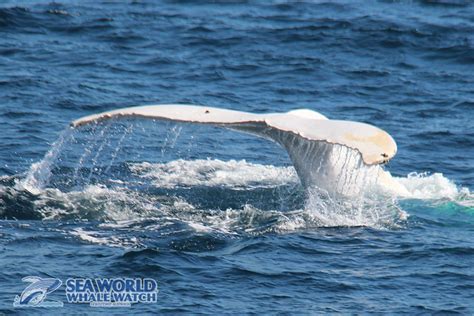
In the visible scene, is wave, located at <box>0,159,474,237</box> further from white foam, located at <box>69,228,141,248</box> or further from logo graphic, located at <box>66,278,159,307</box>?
logo graphic, located at <box>66,278,159,307</box>

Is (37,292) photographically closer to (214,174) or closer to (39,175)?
(39,175)

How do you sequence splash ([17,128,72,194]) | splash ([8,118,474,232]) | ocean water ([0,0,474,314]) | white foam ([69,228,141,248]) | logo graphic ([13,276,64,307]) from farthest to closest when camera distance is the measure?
splash ([17,128,72,194])
splash ([8,118,474,232])
white foam ([69,228,141,248])
ocean water ([0,0,474,314])
logo graphic ([13,276,64,307])

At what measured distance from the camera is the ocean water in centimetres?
1320

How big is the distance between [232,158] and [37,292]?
26.1ft

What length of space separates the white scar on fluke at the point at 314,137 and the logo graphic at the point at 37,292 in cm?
199

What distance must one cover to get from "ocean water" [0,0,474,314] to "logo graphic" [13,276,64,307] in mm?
89

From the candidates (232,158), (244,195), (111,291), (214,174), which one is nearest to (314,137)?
(111,291)

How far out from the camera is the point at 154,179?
1766cm

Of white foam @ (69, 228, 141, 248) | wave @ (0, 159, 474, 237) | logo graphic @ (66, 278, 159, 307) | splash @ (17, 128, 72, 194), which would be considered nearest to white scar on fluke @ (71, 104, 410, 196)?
wave @ (0, 159, 474, 237)

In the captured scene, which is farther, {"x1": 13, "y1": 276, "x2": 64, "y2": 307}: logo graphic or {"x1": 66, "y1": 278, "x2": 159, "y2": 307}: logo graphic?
{"x1": 66, "y1": 278, "x2": 159, "y2": 307}: logo graphic

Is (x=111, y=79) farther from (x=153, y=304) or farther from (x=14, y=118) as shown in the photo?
(x=153, y=304)

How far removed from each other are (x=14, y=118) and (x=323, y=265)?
9.90m

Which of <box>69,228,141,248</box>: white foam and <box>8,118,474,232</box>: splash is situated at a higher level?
<box>8,118,474,232</box>: splash

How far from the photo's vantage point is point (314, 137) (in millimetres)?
13664
